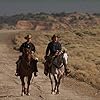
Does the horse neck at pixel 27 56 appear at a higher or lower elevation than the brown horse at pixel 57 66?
higher

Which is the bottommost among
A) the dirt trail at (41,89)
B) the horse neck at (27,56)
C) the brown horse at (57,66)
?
the dirt trail at (41,89)

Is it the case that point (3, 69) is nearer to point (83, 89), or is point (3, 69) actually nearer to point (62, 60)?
point (83, 89)

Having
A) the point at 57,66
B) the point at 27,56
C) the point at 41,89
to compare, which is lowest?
the point at 41,89

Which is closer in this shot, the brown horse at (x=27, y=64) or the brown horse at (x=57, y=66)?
the brown horse at (x=27, y=64)

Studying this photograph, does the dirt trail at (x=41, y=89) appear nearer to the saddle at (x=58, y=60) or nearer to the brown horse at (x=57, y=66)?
the brown horse at (x=57, y=66)

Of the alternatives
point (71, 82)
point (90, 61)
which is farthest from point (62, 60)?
point (90, 61)

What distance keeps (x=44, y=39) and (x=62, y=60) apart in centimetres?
2525

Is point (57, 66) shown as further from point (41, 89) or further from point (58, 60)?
point (41, 89)

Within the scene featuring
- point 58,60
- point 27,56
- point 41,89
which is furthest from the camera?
point 41,89

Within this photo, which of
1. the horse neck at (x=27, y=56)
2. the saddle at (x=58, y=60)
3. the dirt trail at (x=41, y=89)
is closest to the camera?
the horse neck at (x=27, y=56)

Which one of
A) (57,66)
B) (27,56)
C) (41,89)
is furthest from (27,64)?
(41,89)

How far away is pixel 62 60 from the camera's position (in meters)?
17.1

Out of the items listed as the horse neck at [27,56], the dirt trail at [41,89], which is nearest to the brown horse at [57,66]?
the dirt trail at [41,89]

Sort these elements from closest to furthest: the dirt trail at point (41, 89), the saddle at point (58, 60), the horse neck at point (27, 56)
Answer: the horse neck at point (27, 56), the saddle at point (58, 60), the dirt trail at point (41, 89)
